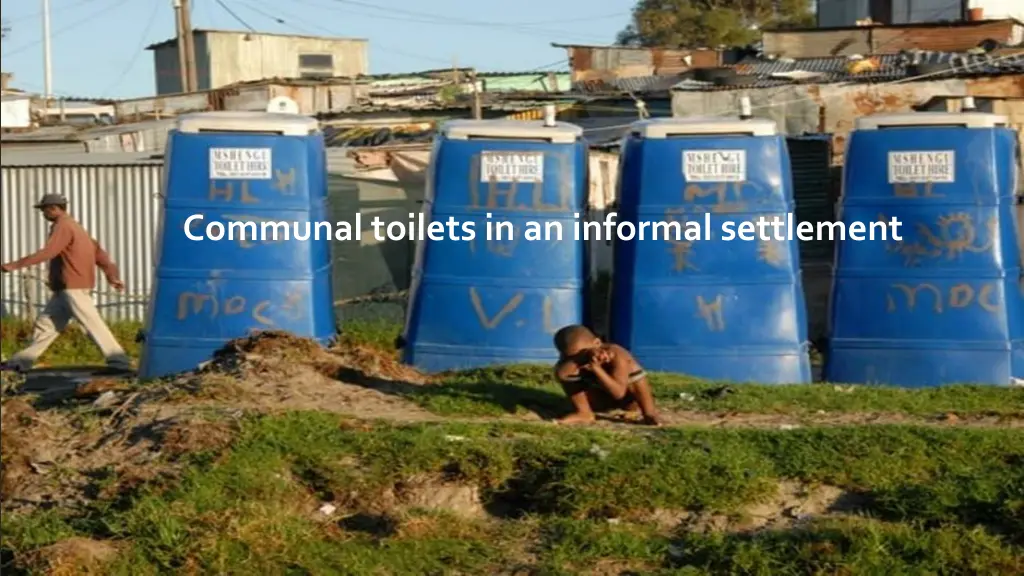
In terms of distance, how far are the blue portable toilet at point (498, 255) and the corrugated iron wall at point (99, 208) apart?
598 cm

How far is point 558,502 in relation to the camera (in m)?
7.22

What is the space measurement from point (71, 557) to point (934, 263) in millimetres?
6676

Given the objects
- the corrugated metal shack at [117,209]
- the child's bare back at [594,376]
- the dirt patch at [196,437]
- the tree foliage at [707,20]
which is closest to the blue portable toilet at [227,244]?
the child's bare back at [594,376]

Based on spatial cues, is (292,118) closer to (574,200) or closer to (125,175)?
(574,200)

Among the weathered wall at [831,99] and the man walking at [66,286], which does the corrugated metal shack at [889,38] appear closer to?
the weathered wall at [831,99]

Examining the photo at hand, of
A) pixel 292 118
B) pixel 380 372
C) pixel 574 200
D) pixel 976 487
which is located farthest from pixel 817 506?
pixel 292 118

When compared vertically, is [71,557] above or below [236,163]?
below

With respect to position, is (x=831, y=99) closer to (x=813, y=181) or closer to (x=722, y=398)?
(x=813, y=181)

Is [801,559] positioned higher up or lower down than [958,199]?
lower down

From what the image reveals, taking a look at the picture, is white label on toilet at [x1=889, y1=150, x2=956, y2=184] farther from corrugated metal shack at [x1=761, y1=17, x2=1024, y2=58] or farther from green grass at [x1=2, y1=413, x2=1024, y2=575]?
corrugated metal shack at [x1=761, y1=17, x2=1024, y2=58]

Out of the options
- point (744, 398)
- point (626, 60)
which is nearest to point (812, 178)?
point (744, 398)

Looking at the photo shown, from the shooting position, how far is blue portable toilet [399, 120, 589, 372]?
1121cm

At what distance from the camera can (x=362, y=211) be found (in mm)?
16203

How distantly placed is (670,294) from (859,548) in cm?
474
